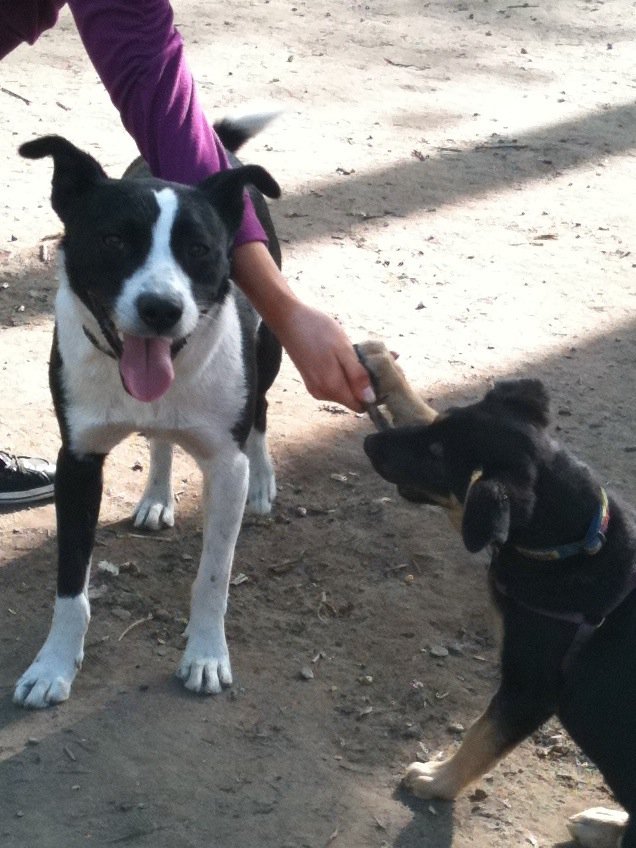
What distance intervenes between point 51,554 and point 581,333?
269 cm

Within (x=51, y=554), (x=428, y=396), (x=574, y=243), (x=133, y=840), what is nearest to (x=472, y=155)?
(x=574, y=243)

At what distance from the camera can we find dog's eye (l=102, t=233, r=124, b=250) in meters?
3.18

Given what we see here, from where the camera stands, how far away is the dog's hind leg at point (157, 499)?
4.32 metres

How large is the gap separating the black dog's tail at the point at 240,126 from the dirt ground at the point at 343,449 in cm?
108

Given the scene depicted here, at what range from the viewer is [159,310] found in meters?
3.12

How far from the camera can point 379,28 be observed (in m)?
9.70

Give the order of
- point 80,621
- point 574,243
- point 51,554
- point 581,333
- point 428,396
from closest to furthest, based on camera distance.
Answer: point 80,621
point 51,554
point 428,396
point 581,333
point 574,243

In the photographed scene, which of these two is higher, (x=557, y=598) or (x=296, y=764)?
(x=557, y=598)

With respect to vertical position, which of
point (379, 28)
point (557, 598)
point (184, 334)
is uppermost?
point (184, 334)

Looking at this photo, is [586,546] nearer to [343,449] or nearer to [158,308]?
[158,308]

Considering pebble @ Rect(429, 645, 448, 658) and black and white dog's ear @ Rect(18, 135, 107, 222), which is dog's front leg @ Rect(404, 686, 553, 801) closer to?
pebble @ Rect(429, 645, 448, 658)

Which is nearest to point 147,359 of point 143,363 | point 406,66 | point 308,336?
point 143,363

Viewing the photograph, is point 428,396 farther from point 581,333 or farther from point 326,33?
point 326,33

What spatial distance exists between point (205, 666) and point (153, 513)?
835 millimetres
